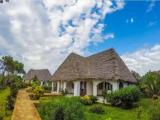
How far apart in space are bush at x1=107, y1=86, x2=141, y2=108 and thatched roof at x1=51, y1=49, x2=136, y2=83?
298 cm

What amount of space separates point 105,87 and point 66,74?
27.3 ft

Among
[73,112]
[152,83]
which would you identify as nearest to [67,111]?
[73,112]

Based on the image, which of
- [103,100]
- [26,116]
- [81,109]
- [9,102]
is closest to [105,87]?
[103,100]

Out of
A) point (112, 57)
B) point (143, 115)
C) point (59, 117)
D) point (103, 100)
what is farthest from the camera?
point (112, 57)

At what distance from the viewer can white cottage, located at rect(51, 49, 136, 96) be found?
111ft

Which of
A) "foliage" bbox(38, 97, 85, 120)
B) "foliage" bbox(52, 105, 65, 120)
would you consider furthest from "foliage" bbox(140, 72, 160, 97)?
"foliage" bbox(52, 105, 65, 120)

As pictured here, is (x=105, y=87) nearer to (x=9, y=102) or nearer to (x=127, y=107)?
(x=127, y=107)

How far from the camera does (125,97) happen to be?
28.9m

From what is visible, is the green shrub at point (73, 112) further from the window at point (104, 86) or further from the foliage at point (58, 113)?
the window at point (104, 86)

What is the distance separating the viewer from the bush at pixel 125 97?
28.9 m

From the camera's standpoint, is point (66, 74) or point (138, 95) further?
point (66, 74)

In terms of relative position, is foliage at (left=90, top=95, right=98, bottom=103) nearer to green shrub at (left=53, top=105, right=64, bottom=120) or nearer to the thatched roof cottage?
green shrub at (left=53, top=105, right=64, bottom=120)

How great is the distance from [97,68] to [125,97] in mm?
8804

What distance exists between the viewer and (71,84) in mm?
41781
